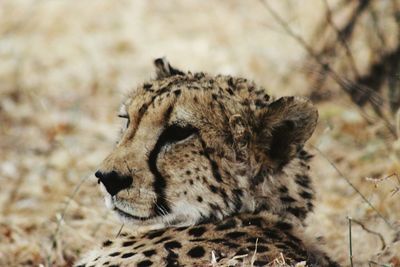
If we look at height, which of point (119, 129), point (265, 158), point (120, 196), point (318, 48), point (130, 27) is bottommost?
point (120, 196)

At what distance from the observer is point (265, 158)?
126 inches

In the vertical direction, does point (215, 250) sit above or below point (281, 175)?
below

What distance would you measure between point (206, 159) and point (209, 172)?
6cm

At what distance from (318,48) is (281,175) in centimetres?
434

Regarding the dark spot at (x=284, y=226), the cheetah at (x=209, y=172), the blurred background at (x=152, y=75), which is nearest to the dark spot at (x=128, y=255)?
the cheetah at (x=209, y=172)

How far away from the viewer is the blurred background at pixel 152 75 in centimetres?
477

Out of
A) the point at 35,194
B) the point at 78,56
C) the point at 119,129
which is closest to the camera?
the point at 119,129

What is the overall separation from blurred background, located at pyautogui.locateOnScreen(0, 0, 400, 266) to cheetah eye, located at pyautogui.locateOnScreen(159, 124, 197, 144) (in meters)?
1.19

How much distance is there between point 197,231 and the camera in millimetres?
3053

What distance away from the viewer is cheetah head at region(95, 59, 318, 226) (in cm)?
312

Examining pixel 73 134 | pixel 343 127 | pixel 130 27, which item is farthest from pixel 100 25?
pixel 343 127

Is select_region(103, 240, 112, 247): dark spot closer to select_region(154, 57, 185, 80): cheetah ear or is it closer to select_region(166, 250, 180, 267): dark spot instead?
select_region(166, 250, 180, 267): dark spot

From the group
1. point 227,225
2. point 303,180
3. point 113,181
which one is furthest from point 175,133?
point 303,180

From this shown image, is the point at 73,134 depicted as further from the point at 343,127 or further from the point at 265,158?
the point at 265,158
